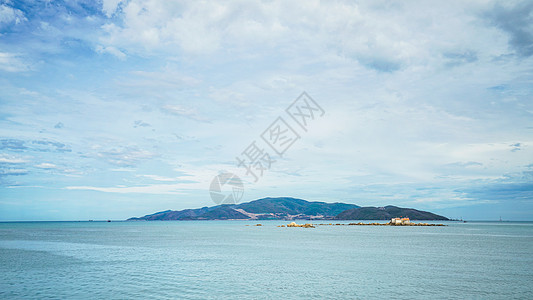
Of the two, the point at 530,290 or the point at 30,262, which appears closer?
the point at 530,290

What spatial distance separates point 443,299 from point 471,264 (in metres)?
20.8

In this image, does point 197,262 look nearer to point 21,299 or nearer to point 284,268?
point 284,268

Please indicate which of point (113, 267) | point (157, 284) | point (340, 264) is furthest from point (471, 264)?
point (113, 267)

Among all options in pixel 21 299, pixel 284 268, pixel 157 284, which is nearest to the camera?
pixel 21 299

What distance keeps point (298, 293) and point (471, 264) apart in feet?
85.4

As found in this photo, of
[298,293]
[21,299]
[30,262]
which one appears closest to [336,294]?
[298,293]

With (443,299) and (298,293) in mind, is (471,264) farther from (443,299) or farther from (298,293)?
(298,293)

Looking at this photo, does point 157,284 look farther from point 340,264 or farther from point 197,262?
point 340,264

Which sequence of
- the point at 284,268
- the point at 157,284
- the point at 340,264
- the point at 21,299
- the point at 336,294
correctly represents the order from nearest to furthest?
the point at 21,299 < the point at 336,294 < the point at 157,284 < the point at 284,268 < the point at 340,264

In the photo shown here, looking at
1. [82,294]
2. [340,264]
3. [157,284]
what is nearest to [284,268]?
[340,264]

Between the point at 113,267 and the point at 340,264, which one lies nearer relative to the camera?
the point at 113,267

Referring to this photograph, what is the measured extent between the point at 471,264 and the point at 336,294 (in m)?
24.2

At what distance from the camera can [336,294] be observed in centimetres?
2597

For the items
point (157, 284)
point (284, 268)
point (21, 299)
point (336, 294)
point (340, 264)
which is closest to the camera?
point (21, 299)
